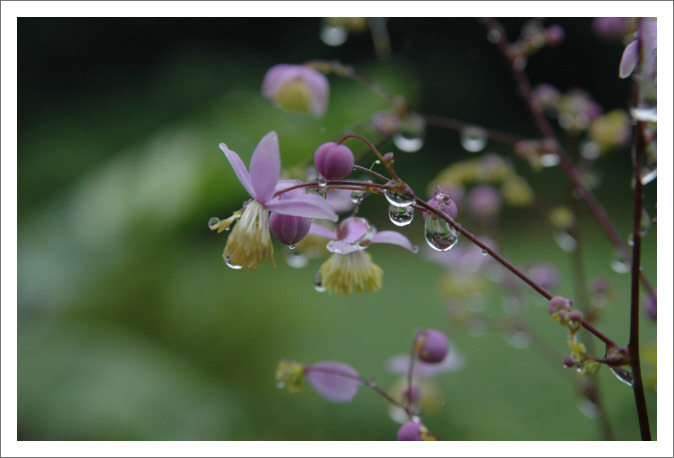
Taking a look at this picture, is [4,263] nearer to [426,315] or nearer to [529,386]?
[529,386]

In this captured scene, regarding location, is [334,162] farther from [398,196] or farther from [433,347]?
[433,347]

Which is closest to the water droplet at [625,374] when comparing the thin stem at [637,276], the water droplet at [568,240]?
the thin stem at [637,276]

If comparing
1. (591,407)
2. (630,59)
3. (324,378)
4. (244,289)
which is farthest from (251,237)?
(244,289)

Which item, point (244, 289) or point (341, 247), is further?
point (244, 289)

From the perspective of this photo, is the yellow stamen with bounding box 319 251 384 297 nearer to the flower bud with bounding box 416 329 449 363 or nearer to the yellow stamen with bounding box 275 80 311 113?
the flower bud with bounding box 416 329 449 363

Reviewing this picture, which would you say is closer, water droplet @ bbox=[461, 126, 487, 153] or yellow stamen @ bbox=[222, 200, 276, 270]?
yellow stamen @ bbox=[222, 200, 276, 270]

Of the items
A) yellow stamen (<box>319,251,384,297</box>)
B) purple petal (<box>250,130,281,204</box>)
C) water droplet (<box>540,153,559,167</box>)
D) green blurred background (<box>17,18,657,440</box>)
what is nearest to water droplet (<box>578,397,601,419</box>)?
green blurred background (<box>17,18,657,440</box>)
